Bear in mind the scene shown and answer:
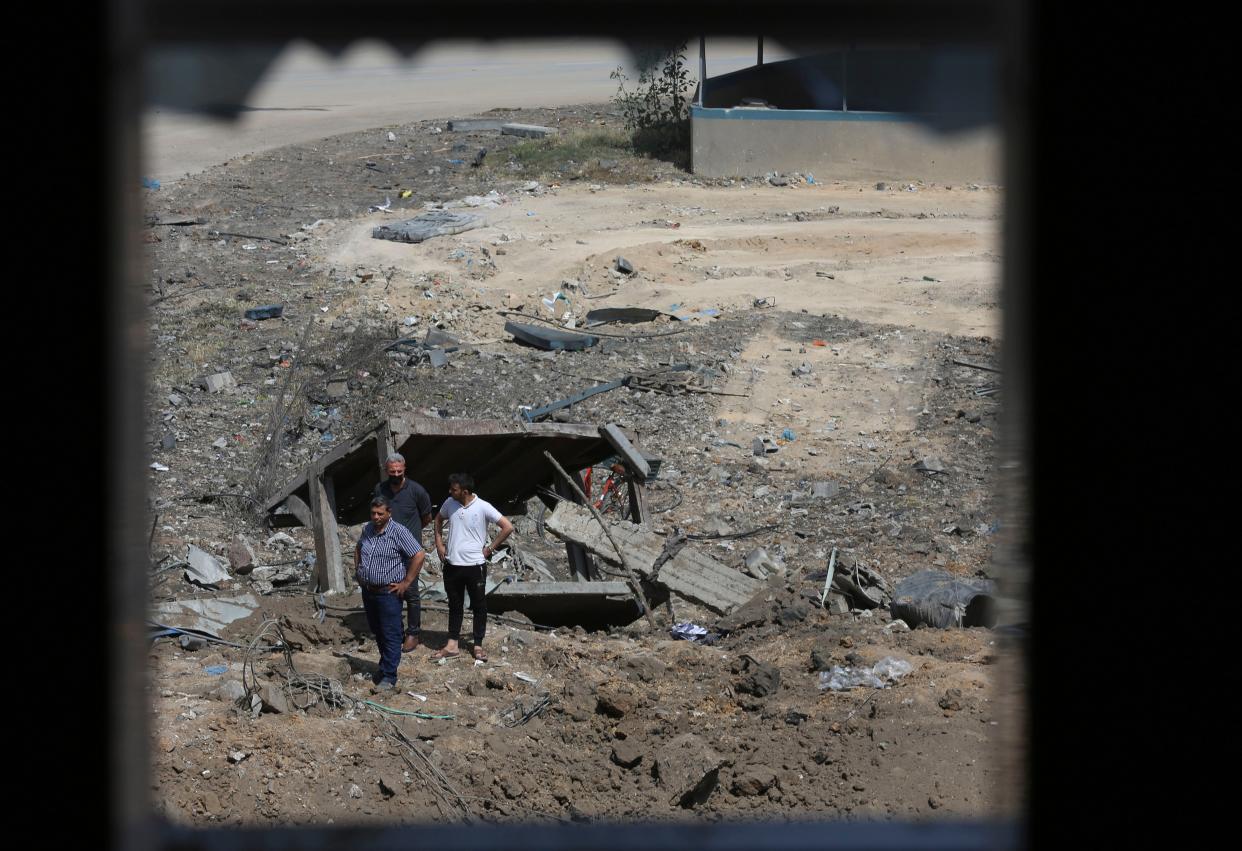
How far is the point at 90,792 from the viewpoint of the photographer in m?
1.46

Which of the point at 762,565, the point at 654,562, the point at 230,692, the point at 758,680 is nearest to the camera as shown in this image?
the point at 230,692

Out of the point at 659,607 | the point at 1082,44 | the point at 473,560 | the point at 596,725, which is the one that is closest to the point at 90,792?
the point at 1082,44

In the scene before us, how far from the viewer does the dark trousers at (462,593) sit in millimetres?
7930

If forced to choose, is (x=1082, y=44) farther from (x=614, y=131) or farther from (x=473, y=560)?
(x=614, y=131)

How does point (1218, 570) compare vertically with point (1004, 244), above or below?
below

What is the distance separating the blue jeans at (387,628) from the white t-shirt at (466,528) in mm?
618

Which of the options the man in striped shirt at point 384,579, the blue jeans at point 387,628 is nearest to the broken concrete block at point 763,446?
the man in striped shirt at point 384,579

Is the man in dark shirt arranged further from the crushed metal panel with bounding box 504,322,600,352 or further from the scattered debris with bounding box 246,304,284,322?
the scattered debris with bounding box 246,304,284,322

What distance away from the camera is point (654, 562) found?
9.27 metres

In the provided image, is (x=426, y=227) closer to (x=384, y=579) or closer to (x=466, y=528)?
(x=466, y=528)

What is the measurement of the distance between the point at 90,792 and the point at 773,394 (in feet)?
41.4

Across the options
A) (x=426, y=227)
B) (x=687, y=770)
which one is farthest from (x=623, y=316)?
(x=687, y=770)

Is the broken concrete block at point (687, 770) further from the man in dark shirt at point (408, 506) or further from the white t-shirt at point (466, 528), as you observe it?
the man in dark shirt at point (408, 506)

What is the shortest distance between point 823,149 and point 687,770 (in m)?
17.0
